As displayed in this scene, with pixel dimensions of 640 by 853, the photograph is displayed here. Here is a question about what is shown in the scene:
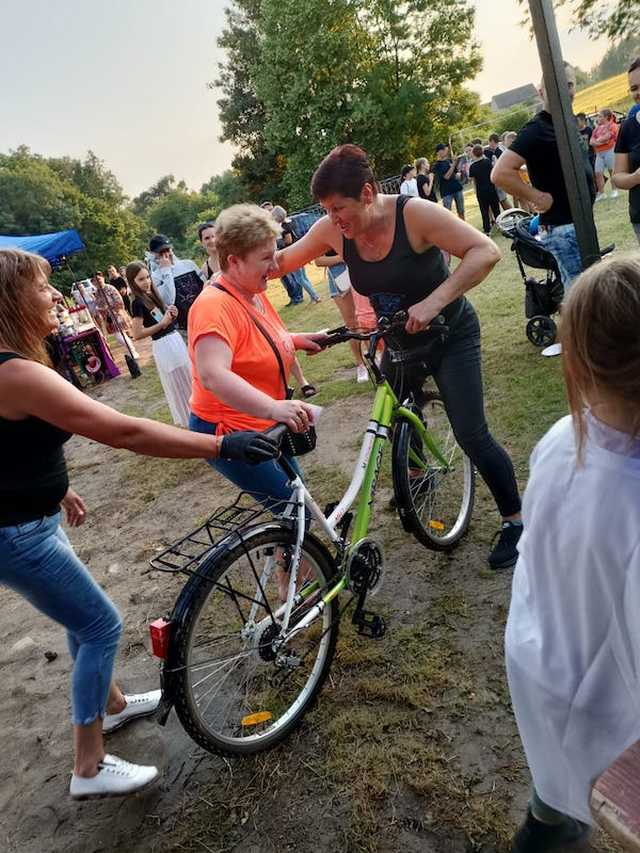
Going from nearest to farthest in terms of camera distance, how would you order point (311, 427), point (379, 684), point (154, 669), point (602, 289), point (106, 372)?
point (602, 289) → point (311, 427) → point (379, 684) → point (154, 669) → point (106, 372)

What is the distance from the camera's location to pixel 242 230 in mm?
2402

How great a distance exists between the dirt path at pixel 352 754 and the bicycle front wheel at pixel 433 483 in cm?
15

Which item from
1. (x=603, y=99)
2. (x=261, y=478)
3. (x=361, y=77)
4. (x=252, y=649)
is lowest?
(x=252, y=649)

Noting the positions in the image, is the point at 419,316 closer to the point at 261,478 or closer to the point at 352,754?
the point at 261,478

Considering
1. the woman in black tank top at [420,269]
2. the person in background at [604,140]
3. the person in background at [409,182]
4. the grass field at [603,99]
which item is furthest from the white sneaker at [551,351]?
the grass field at [603,99]

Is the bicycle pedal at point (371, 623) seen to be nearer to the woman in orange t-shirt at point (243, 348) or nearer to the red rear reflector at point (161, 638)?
the woman in orange t-shirt at point (243, 348)

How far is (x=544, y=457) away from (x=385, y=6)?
40.2 m

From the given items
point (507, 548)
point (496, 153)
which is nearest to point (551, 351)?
point (507, 548)

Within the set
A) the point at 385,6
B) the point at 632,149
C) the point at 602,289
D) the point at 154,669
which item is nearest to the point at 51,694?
the point at 154,669

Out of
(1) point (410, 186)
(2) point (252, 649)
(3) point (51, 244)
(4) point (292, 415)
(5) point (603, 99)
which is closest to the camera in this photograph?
(4) point (292, 415)

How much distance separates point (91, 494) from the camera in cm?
577

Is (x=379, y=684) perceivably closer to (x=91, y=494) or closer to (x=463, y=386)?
(x=463, y=386)

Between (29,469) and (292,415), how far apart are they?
2.97ft

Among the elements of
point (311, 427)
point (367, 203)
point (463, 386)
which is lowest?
point (463, 386)
